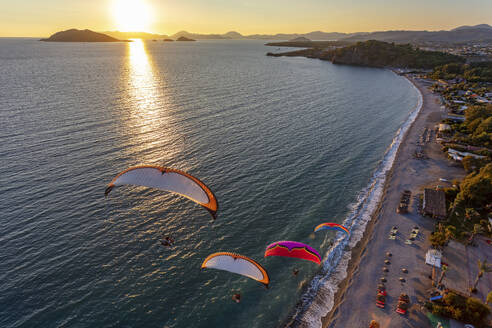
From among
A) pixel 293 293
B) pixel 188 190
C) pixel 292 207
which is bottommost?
pixel 293 293

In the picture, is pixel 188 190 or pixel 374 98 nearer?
pixel 188 190

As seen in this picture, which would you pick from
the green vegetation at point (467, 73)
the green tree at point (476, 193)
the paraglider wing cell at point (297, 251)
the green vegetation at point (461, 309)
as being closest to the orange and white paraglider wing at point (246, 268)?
the paraglider wing cell at point (297, 251)

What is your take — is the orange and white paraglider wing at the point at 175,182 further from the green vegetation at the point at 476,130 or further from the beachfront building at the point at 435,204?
the green vegetation at the point at 476,130

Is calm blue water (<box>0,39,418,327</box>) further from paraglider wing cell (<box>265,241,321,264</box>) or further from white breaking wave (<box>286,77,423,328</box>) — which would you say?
paraglider wing cell (<box>265,241,321,264</box>)

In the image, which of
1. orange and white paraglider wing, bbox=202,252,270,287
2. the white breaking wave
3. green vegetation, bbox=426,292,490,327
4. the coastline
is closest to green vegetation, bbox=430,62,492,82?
the white breaking wave

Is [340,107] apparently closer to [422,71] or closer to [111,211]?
[111,211]

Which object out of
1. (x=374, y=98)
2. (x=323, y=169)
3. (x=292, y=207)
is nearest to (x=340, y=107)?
(x=374, y=98)
